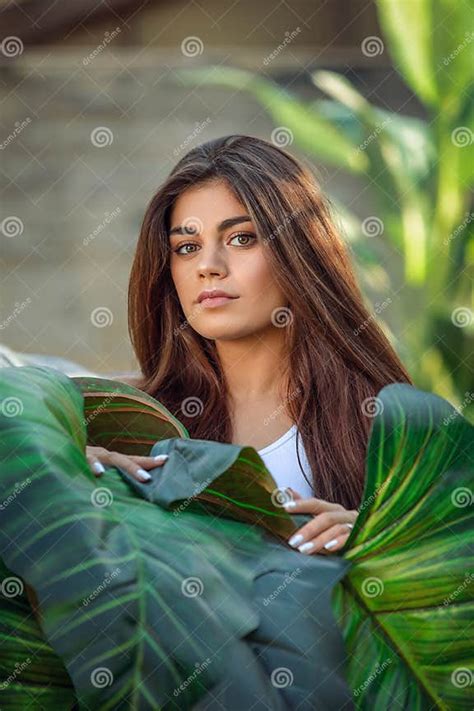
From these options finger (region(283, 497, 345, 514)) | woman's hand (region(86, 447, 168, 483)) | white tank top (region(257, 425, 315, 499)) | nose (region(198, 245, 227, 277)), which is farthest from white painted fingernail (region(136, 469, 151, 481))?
nose (region(198, 245, 227, 277))

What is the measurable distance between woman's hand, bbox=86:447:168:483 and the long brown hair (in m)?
0.31

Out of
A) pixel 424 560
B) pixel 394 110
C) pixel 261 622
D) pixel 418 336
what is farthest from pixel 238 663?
pixel 394 110

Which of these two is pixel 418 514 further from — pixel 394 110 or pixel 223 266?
pixel 394 110

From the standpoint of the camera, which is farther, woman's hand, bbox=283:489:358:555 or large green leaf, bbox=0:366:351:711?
woman's hand, bbox=283:489:358:555

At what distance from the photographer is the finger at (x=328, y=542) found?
5.74 feet

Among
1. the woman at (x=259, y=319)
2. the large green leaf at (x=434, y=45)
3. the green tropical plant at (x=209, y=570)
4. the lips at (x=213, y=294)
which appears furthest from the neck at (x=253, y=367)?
the large green leaf at (x=434, y=45)

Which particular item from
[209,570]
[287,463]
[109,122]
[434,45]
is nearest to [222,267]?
[287,463]

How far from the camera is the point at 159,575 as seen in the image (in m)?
1.67

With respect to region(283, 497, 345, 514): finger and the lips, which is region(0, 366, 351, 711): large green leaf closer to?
region(283, 497, 345, 514): finger

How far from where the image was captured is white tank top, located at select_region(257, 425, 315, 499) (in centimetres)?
201

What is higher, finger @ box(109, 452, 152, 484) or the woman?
the woman

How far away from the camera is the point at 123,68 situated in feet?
18.0

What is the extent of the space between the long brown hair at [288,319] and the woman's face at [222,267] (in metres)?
0.02

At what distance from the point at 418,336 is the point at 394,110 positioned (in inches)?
45.2
